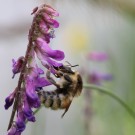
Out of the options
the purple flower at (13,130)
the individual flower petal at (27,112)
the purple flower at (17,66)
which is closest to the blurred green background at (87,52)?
the purple flower at (17,66)

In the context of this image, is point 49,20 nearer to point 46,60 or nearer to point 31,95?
point 46,60

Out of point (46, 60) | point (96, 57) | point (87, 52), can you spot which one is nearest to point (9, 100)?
point (46, 60)

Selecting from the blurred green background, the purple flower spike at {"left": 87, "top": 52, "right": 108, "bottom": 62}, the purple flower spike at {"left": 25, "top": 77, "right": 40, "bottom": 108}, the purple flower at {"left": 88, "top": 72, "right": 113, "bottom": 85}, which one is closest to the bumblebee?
the purple flower spike at {"left": 25, "top": 77, "right": 40, "bottom": 108}

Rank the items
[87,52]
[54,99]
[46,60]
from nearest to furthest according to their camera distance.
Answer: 1. [46,60]
2. [54,99]
3. [87,52]

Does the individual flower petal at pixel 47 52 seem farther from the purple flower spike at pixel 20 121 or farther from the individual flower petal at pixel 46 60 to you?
the purple flower spike at pixel 20 121

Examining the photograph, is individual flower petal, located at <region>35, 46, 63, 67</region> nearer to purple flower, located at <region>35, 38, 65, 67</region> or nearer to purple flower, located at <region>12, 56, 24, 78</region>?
purple flower, located at <region>35, 38, 65, 67</region>
